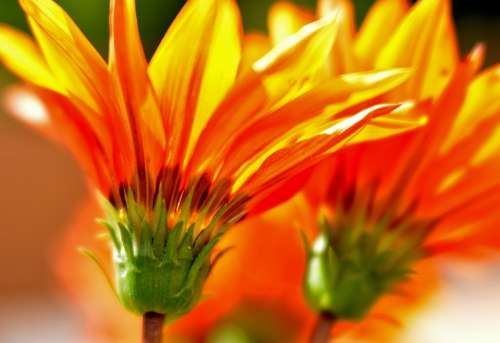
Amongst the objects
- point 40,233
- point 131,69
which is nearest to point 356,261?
point 131,69

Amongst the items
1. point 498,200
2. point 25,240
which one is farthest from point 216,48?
point 25,240

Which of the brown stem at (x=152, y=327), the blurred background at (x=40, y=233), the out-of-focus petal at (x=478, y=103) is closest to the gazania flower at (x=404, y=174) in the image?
the out-of-focus petal at (x=478, y=103)

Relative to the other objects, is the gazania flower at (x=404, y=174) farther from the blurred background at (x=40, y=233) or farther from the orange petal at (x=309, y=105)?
the blurred background at (x=40, y=233)

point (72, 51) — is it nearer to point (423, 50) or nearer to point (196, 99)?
point (196, 99)

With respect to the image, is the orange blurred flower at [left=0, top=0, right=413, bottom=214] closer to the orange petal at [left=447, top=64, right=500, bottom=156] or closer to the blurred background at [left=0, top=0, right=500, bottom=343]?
the orange petal at [left=447, top=64, right=500, bottom=156]

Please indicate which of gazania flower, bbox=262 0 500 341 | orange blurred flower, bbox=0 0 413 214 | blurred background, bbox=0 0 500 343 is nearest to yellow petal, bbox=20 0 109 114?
orange blurred flower, bbox=0 0 413 214

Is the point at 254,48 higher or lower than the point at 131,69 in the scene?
higher
